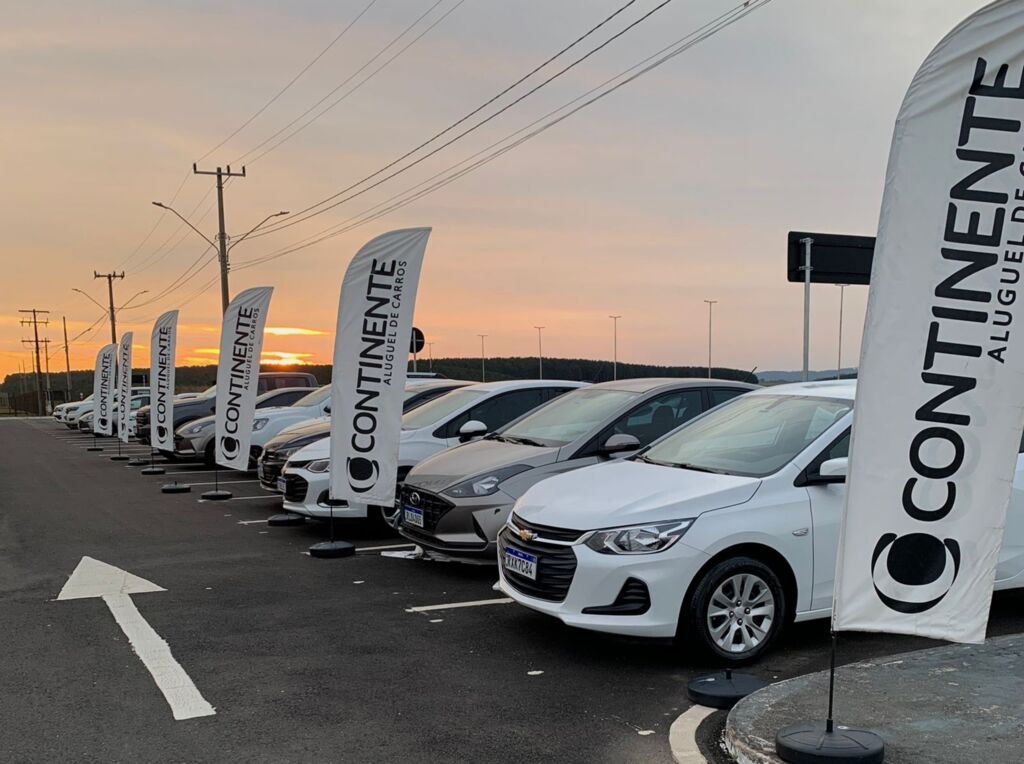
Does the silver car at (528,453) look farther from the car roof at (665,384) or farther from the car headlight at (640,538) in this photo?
the car headlight at (640,538)

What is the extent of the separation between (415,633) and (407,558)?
2.55m

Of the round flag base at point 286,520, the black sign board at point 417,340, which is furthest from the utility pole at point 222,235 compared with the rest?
the round flag base at point 286,520

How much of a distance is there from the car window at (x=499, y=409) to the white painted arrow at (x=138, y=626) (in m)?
3.68

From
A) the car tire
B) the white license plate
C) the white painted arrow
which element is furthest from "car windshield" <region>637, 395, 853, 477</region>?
the white painted arrow

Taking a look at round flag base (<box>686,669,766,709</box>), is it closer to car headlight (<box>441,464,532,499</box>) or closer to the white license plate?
car headlight (<box>441,464,532,499</box>)

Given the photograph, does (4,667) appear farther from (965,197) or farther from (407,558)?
(965,197)

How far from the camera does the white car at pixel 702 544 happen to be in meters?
4.97

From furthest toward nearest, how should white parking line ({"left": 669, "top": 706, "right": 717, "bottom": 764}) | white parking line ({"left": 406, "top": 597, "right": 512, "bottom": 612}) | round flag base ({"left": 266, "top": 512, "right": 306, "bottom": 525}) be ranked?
1. round flag base ({"left": 266, "top": 512, "right": 306, "bottom": 525})
2. white parking line ({"left": 406, "top": 597, "right": 512, "bottom": 612})
3. white parking line ({"left": 669, "top": 706, "right": 717, "bottom": 764})

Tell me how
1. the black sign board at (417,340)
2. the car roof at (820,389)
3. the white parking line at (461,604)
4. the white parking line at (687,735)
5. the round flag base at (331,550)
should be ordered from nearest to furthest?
the white parking line at (687,735) → the car roof at (820,389) → the white parking line at (461,604) → the round flag base at (331,550) → the black sign board at (417,340)

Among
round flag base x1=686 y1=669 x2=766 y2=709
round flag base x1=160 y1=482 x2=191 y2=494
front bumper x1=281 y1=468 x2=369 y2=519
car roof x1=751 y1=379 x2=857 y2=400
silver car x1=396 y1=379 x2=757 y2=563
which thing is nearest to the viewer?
round flag base x1=686 y1=669 x2=766 y2=709

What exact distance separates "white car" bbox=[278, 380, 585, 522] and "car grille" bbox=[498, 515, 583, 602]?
4.09m

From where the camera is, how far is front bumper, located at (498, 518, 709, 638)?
492 cm

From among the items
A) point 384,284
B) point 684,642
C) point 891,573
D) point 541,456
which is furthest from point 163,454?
point 891,573

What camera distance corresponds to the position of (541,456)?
24.4 feet
